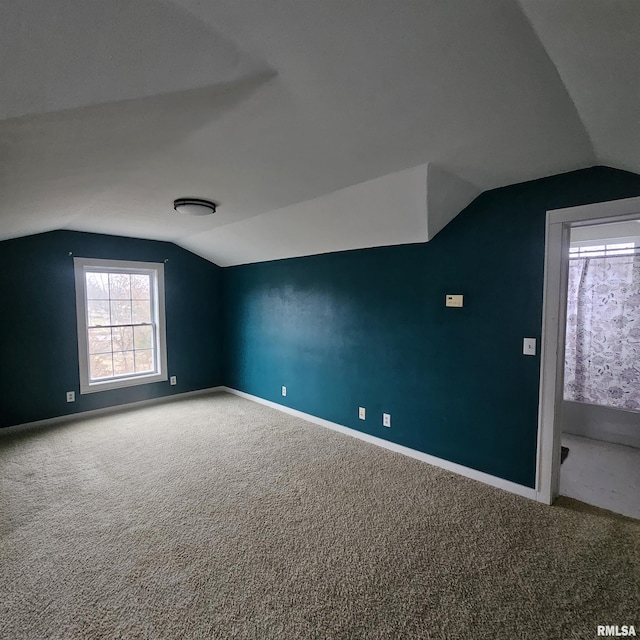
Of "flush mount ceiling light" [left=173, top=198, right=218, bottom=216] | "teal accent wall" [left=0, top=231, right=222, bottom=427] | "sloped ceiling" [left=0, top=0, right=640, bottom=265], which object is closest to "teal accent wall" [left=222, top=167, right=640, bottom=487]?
"sloped ceiling" [left=0, top=0, right=640, bottom=265]

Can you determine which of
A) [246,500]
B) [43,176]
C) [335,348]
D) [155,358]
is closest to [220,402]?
[155,358]

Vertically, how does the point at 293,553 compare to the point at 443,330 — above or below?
below

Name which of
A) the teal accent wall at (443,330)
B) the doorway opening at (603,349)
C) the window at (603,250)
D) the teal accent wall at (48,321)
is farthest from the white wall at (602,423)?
the teal accent wall at (48,321)

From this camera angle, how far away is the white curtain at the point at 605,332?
3.47m

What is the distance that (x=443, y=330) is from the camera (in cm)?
289

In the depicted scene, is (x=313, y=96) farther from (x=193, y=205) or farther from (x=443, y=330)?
(x=443, y=330)

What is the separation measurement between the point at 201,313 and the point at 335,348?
2.59 metres

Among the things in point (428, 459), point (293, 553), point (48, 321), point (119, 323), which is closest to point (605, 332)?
point (428, 459)

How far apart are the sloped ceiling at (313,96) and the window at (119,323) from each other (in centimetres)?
Answer: 190

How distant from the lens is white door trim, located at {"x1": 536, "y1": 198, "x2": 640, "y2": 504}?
2.28m

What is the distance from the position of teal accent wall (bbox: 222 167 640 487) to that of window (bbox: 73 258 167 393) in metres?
1.98

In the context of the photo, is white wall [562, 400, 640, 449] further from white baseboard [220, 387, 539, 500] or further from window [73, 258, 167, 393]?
window [73, 258, 167, 393]

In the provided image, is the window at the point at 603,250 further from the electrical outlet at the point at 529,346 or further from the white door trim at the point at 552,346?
the electrical outlet at the point at 529,346

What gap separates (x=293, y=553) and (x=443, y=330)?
6.50 ft
